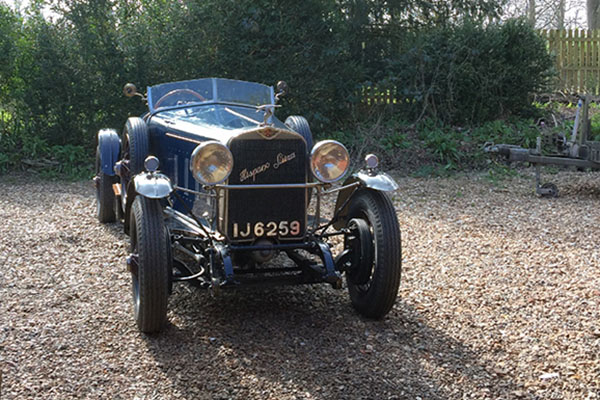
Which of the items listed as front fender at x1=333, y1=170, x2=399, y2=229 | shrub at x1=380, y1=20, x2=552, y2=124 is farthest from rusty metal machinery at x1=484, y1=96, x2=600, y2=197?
front fender at x1=333, y1=170, x2=399, y2=229

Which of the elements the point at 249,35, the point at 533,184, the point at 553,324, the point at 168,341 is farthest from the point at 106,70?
the point at 553,324

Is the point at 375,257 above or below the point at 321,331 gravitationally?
above

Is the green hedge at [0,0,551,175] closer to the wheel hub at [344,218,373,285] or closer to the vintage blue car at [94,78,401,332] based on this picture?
the vintage blue car at [94,78,401,332]

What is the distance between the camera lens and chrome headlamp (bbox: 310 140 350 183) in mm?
4172

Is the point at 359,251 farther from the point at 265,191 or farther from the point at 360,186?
the point at 265,191

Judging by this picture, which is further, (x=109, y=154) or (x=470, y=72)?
(x=470, y=72)

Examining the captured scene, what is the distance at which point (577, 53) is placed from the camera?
47.2ft

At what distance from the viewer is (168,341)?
394cm

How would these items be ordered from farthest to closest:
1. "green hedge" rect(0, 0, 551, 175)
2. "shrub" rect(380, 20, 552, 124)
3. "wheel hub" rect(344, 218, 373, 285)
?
"shrub" rect(380, 20, 552, 124) < "green hedge" rect(0, 0, 551, 175) < "wheel hub" rect(344, 218, 373, 285)

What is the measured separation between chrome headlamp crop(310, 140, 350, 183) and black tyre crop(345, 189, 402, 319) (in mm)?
290

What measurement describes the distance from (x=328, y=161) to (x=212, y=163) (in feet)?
2.41

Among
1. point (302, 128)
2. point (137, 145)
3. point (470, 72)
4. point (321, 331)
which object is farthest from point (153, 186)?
point (470, 72)

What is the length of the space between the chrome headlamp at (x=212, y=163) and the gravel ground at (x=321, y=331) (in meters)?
0.93

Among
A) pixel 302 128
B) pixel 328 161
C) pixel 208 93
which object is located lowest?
pixel 328 161
